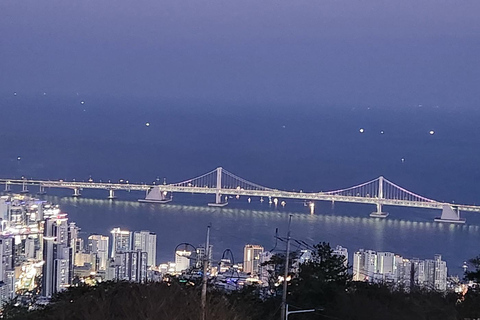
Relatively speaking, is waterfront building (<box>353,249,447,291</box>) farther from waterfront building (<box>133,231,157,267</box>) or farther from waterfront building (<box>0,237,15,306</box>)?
waterfront building (<box>0,237,15,306</box>)

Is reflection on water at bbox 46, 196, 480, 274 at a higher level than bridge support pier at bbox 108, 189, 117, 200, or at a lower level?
lower

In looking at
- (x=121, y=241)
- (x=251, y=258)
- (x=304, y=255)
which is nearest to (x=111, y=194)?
(x=121, y=241)

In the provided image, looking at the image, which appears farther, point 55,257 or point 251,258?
point 55,257

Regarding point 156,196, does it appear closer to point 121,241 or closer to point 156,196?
point 156,196

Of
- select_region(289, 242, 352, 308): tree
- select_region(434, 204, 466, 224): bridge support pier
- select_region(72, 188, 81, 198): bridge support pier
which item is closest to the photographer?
select_region(289, 242, 352, 308): tree

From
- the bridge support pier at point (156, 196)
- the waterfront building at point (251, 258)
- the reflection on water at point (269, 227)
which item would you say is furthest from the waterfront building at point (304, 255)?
the bridge support pier at point (156, 196)

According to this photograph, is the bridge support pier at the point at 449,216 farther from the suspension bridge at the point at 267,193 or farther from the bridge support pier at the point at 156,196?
the bridge support pier at the point at 156,196

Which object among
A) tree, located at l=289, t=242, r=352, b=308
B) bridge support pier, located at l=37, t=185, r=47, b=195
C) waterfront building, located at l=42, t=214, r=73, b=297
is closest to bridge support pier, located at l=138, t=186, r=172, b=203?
bridge support pier, located at l=37, t=185, r=47, b=195

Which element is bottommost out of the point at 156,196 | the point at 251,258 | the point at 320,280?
the point at 251,258
